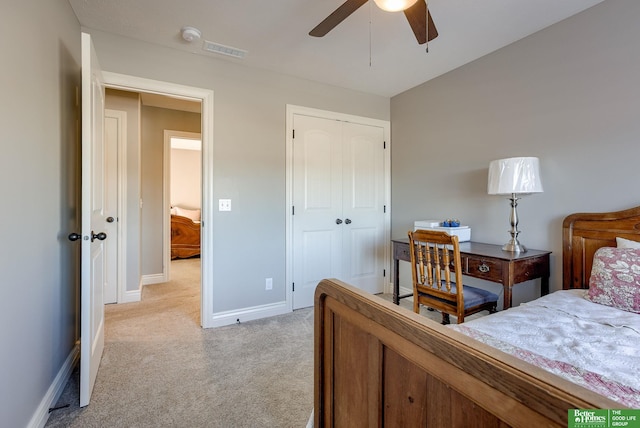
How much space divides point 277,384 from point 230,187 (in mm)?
1708

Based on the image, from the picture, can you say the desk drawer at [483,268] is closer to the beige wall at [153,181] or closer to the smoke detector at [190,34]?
the smoke detector at [190,34]

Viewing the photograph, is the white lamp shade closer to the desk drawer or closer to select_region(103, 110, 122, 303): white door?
the desk drawer

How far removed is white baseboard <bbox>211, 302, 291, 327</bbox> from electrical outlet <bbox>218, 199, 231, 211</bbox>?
0.95 m

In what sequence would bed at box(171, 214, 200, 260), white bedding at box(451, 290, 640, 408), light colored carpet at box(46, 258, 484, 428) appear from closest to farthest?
white bedding at box(451, 290, 640, 408)
light colored carpet at box(46, 258, 484, 428)
bed at box(171, 214, 200, 260)

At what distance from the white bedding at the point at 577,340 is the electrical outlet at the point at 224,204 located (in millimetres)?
2194

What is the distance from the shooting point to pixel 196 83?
2.71m

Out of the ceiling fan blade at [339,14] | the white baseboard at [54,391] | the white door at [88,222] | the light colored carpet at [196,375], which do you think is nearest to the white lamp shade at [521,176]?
the ceiling fan blade at [339,14]

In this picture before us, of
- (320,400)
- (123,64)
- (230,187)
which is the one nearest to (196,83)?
(123,64)

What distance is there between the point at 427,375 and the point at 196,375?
1802 mm

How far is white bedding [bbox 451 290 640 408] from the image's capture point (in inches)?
35.4

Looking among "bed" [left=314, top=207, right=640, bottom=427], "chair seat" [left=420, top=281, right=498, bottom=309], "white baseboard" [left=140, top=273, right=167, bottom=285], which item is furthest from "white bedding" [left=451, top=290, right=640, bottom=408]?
"white baseboard" [left=140, top=273, right=167, bottom=285]

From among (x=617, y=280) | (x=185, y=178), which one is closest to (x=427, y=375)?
(x=617, y=280)

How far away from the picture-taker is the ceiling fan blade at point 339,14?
1583 mm

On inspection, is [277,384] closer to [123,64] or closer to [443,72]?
[123,64]
